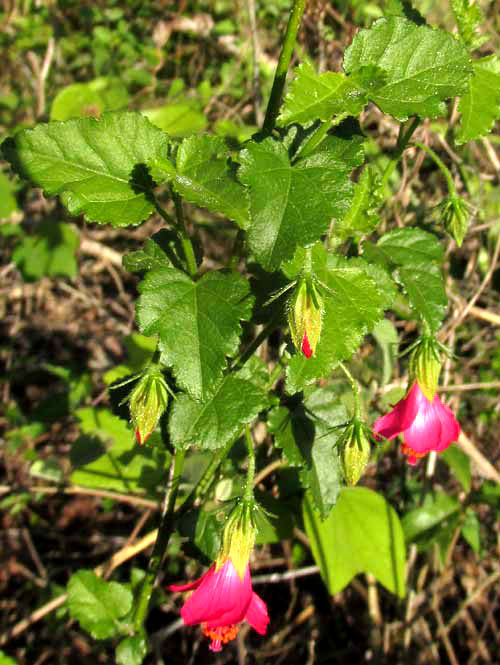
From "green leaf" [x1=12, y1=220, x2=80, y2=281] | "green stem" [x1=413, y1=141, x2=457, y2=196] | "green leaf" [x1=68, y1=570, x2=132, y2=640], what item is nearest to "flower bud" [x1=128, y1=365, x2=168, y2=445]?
"green leaf" [x1=68, y1=570, x2=132, y2=640]

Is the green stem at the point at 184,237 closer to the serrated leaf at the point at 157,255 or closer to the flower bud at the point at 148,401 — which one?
the serrated leaf at the point at 157,255

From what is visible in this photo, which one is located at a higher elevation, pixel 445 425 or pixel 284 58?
pixel 284 58

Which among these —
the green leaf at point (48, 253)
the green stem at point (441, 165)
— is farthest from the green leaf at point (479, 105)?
the green leaf at point (48, 253)

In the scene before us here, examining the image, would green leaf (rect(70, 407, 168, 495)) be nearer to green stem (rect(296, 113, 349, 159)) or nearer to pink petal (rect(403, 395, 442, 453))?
pink petal (rect(403, 395, 442, 453))

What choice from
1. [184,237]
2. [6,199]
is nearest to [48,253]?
[6,199]

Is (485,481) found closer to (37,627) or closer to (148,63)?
(37,627)

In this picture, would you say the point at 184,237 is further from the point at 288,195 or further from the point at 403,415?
the point at 403,415
